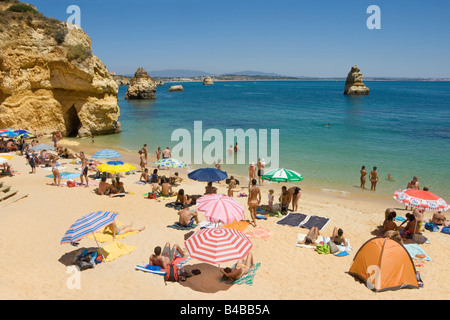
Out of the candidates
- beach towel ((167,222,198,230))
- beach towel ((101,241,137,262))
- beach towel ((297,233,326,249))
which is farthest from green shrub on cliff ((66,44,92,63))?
beach towel ((297,233,326,249))

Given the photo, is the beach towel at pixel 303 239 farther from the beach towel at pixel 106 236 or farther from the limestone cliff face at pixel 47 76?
the limestone cliff face at pixel 47 76

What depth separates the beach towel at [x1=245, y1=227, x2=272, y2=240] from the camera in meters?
9.20

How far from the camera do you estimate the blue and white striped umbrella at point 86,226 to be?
21.9 ft

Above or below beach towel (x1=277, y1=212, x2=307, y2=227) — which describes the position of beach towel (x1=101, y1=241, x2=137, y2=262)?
above

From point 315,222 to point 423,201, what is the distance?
3.21 metres

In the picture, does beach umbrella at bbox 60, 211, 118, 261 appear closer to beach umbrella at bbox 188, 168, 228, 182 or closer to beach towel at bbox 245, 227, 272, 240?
beach towel at bbox 245, 227, 272, 240

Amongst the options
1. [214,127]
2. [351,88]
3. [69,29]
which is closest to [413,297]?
[69,29]

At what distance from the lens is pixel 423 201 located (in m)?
9.03

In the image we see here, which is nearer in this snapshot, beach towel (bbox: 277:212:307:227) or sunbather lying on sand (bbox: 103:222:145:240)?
sunbather lying on sand (bbox: 103:222:145:240)

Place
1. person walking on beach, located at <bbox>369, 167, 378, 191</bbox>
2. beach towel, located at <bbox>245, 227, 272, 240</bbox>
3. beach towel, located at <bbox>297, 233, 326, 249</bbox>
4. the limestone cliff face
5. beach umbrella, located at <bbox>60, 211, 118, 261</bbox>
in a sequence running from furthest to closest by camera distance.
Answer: the limestone cliff face
person walking on beach, located at <bbox>369, 167, 378, 191</bbox>
beach towel, located at <bbox>245, 227, 272, 240</bbox>
beach towel, located at <bbox>297, 233, 326, 249</bbox>
beach umbrella, located at <bbox>60, 211, 118, 261</bbox>

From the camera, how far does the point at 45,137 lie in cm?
2539

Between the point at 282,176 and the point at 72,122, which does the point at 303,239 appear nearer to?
the point at 282,176

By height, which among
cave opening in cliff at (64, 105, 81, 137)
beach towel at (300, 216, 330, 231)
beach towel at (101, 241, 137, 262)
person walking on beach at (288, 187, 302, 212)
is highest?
cave opening in cliff at (64, 105, 81, 137)

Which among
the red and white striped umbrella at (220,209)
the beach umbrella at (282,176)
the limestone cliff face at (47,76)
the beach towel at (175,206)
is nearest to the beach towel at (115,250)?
→ the red and white striped umbrella at (220,209)
